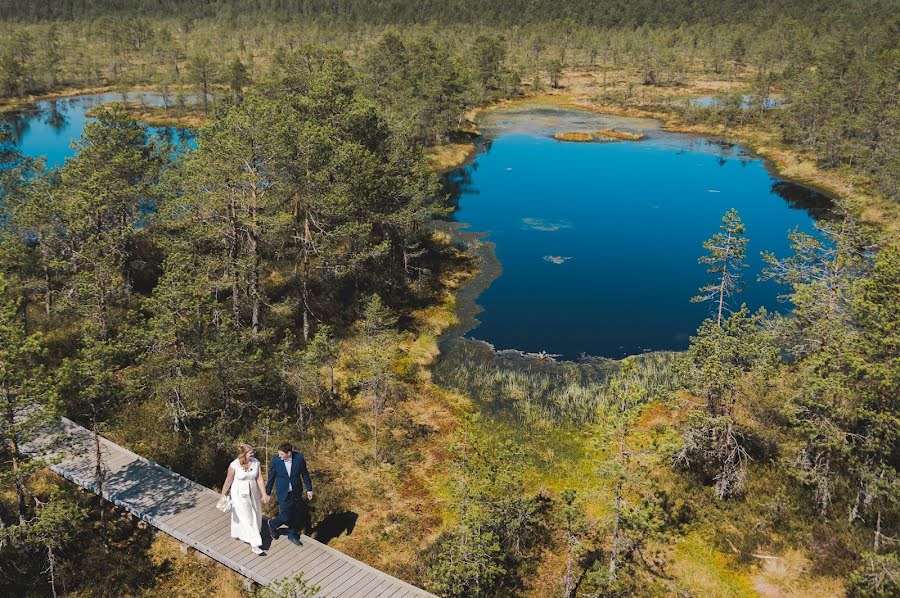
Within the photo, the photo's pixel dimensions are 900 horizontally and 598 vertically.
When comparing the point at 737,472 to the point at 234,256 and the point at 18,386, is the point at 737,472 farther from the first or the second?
the point at 234,256

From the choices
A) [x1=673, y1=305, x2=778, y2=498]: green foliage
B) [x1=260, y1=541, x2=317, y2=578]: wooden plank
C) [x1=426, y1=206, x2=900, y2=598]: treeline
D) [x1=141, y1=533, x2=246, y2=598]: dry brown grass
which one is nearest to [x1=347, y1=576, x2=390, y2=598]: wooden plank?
[x1=426, y1=206, x2=900, y2=598]: treeline

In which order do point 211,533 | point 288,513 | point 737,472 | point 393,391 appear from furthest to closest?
point 393,391 → point 737,472 → point 211,533 → point 288,513

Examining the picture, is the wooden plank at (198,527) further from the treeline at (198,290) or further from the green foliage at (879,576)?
the green foliage at (879,576)

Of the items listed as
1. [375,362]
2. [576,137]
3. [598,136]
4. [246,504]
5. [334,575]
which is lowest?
[334,575]

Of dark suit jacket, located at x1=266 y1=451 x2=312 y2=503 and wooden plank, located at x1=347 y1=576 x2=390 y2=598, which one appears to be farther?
dark suit jacket, located at x1=266 y1=451 x2=312 y2=503

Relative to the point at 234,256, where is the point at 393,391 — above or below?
below

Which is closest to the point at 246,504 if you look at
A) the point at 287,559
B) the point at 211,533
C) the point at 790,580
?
the point at 287,559

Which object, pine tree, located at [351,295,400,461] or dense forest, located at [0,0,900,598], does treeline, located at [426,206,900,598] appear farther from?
pine tree, located at [351,295,400,461]

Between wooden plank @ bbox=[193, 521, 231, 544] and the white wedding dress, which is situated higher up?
the white wedding dress
